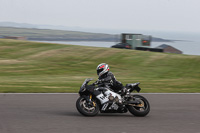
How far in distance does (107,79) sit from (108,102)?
0.56m

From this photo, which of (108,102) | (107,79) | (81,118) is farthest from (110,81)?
(81,118)

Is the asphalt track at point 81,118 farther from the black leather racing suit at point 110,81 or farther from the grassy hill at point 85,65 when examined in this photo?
the grassy hill at point 85,65

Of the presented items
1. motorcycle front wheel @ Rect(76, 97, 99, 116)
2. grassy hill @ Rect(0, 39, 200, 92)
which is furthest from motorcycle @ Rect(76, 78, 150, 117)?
grassy hill @ Rect(0, 39, 200, 92)

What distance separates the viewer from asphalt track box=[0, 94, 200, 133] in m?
6.72

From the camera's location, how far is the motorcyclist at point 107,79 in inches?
313

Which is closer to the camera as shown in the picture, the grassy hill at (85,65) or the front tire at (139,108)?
the front tire at (139,108)

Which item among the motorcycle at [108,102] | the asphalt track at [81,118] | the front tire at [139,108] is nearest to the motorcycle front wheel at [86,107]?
the motorcycle at [108,102]

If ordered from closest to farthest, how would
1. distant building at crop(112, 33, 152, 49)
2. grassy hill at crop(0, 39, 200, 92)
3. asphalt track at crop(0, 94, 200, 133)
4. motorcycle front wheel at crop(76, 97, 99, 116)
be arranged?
asphalt track at crop(0, 94, 200, 133), motorcycle front wheel at crop(76, 97, 99, 116), grassy hill at crop(0, 39, 200, 92), distant building at crop(112, 33, 152, 49)

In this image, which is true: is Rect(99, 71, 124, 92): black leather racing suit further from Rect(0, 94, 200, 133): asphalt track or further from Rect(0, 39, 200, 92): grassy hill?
Rect(0, 39, 200, 92): grassy hill

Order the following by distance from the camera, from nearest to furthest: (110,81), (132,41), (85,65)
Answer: (110,81), (85,65), (132,41)

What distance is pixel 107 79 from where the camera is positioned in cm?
792

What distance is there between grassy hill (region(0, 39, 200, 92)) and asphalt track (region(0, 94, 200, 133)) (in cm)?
657

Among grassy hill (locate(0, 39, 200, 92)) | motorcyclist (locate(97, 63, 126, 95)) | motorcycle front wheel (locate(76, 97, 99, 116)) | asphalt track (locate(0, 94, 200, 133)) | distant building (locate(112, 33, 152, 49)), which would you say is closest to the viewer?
asphalt track (locate(0, 94, 200, 133))

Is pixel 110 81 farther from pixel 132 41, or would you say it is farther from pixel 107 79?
pixel 132 41
